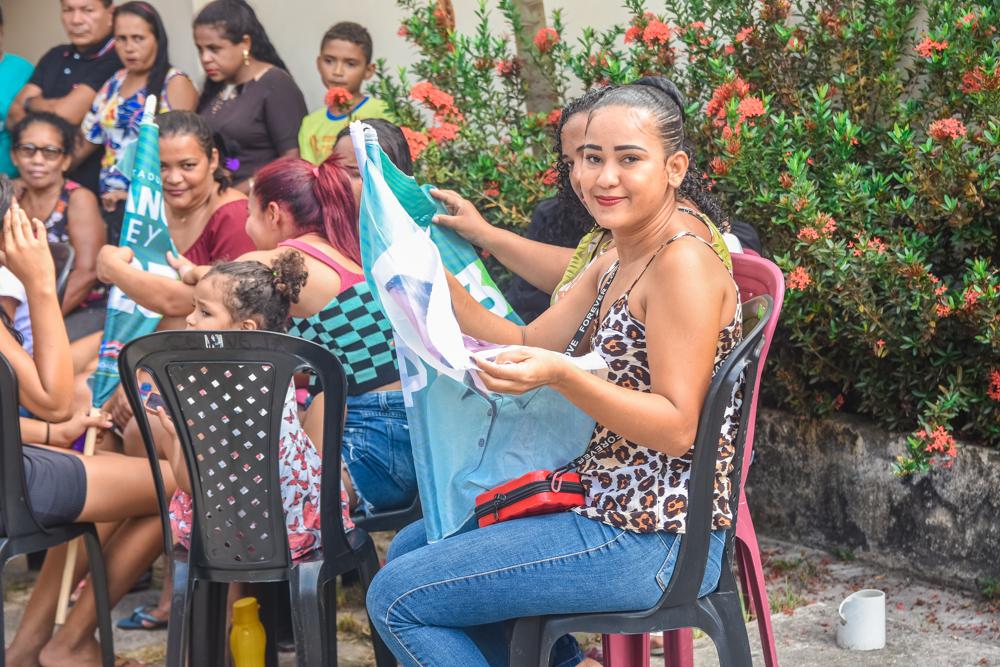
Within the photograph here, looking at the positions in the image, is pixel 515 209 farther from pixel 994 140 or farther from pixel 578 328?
pixel 578 328

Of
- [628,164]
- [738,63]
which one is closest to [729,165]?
[738,63]

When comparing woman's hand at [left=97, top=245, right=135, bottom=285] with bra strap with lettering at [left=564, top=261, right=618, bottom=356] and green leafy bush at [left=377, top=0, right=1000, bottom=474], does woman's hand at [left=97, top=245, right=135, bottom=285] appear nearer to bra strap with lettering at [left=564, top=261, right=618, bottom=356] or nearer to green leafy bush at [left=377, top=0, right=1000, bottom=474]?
green leafy bush at [left=377, top=0, right=1000, bottom=474]

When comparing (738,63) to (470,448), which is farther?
(738,63)

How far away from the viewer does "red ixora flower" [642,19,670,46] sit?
14.9ft

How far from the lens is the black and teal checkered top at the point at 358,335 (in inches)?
134

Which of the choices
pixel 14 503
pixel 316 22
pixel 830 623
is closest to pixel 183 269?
pixel 14 503

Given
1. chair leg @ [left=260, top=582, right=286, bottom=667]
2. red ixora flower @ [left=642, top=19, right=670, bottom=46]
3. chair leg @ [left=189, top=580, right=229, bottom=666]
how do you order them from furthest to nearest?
red ixora flower @ [left=642, top=19, right=670, bottom=46], chair leg @ [left=260, top=582, right=286, bottom=667], chair leg @ [left=189, top=580, right=229, bottom=666]

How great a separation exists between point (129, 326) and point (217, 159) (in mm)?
1046

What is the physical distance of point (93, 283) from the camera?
5.70 m

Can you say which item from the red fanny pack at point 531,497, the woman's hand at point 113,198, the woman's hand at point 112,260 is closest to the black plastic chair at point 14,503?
the woman's hand at point 112,260

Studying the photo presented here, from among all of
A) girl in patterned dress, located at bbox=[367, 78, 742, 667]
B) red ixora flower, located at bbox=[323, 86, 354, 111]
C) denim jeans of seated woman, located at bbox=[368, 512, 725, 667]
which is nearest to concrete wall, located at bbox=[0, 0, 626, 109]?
red ixora flower, located at bbox=[323, 86, 354, 111]

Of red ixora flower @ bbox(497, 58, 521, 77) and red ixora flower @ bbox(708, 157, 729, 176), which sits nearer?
red ixora flower @ bbox(708, 157, 729, 176)

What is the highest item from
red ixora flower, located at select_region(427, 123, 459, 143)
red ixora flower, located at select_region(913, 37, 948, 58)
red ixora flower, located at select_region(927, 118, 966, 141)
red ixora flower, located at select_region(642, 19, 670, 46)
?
red ixora flower, located at select_region(642, 19, 670, 46)

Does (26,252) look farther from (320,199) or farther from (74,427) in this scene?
(320,199)
